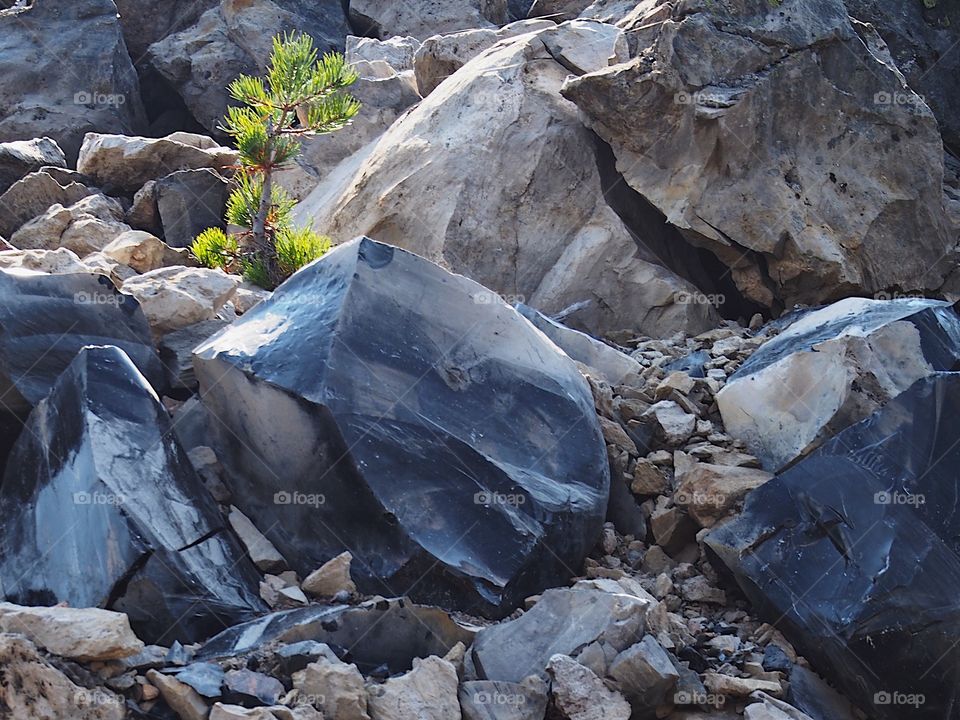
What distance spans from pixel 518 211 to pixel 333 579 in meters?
4.32

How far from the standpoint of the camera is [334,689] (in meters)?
3.96

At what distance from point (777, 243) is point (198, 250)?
3995mm

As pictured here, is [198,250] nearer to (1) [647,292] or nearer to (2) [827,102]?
(1) [647,292]

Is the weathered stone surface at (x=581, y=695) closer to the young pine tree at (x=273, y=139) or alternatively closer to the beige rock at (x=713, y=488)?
the beige rock at (x=713, y=488)

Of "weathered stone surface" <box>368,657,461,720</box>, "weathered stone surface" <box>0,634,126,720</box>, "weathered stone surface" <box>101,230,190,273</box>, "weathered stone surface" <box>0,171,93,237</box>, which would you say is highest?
"weathered stone surface" <box>0,634,126,720</box>

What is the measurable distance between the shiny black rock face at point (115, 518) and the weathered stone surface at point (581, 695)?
4.10ft

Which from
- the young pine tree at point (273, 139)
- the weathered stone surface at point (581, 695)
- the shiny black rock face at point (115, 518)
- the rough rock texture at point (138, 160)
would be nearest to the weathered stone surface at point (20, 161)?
the rough rock texture at point (138, 160)

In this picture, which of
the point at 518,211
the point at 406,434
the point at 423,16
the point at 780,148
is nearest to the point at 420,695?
the point at 406,434

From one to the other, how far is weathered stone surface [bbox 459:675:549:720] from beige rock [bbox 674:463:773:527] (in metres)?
1.62

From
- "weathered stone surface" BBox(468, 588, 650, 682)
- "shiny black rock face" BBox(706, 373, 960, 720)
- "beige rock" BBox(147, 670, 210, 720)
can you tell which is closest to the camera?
"beige rock" BBox(147, 670, 210, 720)

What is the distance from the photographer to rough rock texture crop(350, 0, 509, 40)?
1474 centimetres

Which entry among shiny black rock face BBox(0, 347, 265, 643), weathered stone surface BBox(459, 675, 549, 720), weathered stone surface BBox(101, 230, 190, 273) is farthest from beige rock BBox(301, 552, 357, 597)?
weathered stone surface BBox(101, 230, 190, 273)

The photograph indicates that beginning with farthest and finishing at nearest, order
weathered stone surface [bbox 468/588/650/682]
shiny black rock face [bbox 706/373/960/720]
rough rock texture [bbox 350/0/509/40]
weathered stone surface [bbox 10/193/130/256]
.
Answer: rough rock texture [bbox 350/0/509/40]
weathered stone surface [bbox 10/193/130/256]
shiny black rock face [bbox 706/373/960/720]
weathered stone surface [bbox 468/588/650/682]

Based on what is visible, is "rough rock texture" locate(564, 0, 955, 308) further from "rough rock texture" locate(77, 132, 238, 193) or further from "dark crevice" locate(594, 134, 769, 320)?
"rough rock texture" locate(77, 132, 238, 193)
